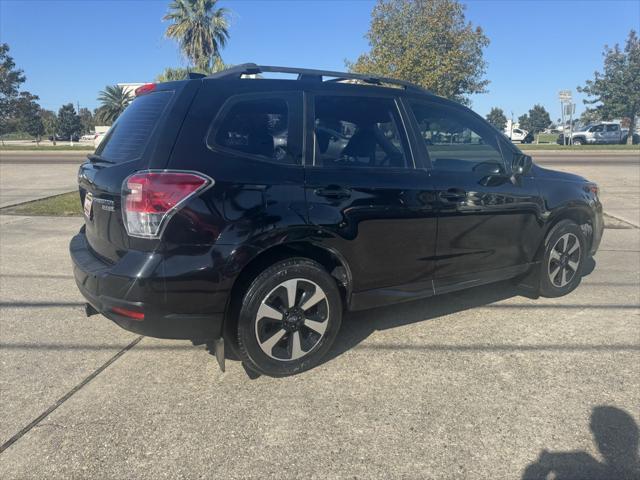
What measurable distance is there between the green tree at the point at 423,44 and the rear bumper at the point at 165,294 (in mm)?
22178

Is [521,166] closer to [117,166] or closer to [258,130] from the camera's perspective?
[258,130]

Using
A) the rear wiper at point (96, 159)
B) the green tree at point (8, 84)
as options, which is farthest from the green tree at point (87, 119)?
the rear wiper at point (96, 159)

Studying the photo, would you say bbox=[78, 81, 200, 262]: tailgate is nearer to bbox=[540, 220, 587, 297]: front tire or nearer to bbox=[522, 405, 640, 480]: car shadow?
bbox=[522, 405, 640, 480]: car shadow

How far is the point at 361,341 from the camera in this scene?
152 inches

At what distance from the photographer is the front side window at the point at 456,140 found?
3.86 metres

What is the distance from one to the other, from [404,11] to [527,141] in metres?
30.2

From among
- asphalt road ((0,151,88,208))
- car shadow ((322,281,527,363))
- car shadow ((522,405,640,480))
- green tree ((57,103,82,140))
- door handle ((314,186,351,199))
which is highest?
green tree ((57,103,82,140))

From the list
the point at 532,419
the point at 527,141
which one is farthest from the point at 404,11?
the point at 527,141

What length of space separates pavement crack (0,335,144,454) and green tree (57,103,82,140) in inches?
3080

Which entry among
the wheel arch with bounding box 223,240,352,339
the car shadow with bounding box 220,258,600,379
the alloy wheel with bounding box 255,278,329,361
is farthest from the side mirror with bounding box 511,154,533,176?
the alloy wheel with bounding box 255,278,329,361

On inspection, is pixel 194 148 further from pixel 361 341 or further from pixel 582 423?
pixel 582 423

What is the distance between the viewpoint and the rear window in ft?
10.0

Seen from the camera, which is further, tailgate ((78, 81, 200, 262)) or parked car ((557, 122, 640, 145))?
parked car ((557, 122, 640, 145))

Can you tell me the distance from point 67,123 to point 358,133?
8016 cm
